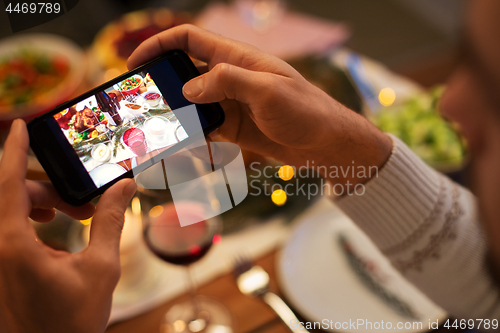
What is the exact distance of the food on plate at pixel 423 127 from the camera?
2.11 feet

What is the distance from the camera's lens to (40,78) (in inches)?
31.7

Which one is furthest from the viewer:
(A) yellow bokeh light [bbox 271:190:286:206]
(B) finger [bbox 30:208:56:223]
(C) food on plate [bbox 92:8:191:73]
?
(C) food on plate [bbox 92:8:191:73]

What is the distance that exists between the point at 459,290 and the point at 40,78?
937mm

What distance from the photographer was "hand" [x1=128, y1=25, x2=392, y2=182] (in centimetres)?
36

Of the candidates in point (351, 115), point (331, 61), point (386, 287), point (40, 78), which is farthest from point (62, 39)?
point (386, 287)

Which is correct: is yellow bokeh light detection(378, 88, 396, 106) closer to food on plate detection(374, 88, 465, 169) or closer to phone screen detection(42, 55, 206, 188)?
food on plate detection(374, 88, 465, 169)

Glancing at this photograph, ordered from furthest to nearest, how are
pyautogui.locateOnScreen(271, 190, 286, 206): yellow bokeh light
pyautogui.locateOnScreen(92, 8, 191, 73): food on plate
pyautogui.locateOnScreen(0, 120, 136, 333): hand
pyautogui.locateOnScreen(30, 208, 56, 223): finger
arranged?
pyautogui.locateOnScreen(92, 8, 191, 73): food on plate, pyautogui.locateOnScreen(271, 190, 286, 206): yellow bokeh light, pyautogui.locateOnScreen(30, 208, 56, 223): finger, pyautogui.locateOnScreen(0, 120, 136, 333): hand

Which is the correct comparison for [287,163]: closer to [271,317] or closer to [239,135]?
[239,135]

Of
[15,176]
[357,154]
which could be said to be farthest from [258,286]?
[15,176]

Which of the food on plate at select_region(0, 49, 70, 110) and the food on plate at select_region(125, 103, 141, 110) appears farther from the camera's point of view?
the food on plate at select_region(0, 49, 70, 110)

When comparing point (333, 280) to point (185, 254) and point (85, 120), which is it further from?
point (85, 120)

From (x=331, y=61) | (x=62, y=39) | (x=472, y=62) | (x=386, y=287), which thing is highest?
(x=472, y=62)

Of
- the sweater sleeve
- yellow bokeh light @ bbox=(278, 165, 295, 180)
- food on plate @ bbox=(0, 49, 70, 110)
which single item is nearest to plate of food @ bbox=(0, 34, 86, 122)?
food on plate @ bbox=(0, 49, 70, 110)

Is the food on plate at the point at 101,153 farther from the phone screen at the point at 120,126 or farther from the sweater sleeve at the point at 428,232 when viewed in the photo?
the sweater sleeve at the point at 428,232
